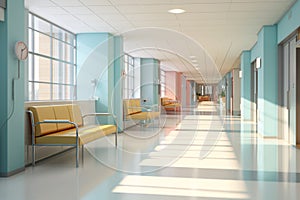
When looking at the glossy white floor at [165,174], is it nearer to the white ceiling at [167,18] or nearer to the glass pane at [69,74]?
the glass pane at [69,74]

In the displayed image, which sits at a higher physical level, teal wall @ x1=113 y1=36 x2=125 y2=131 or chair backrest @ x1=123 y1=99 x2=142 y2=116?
teal wall @ x1=113 y1=36 x2=125 y2=131

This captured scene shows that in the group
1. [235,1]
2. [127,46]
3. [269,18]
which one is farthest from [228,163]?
[127,46]

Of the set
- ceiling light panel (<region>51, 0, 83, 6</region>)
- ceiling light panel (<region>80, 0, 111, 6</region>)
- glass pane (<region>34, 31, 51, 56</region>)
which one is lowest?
glass pane (<region>34, 31, 51, 56</region>)

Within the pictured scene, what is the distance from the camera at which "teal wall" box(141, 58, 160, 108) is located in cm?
1414

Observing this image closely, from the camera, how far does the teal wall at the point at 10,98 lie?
409 centimetres

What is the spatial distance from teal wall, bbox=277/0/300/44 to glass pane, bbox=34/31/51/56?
454 cm

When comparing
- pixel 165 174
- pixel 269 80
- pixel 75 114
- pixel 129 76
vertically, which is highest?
pixel 129 76

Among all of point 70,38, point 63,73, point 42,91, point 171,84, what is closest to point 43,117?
point 42,91

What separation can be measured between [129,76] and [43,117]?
8489 mm

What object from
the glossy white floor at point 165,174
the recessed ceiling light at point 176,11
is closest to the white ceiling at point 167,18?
the recessed ceiling light at point 176,11

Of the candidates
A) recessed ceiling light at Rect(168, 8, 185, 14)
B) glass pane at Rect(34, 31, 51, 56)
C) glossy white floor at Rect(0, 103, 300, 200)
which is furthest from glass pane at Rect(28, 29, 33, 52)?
recessed ceiling light at Rect(168, 8, 185, 14)

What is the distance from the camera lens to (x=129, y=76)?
43.7 feet

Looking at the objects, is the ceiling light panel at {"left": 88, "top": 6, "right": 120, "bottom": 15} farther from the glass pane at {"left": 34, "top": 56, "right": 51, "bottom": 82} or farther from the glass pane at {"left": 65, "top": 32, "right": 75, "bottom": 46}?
the glass pane at {"left": 65, "top": 32, "right": 75, "bottom": 46}

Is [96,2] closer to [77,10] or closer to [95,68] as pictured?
[77,10]
